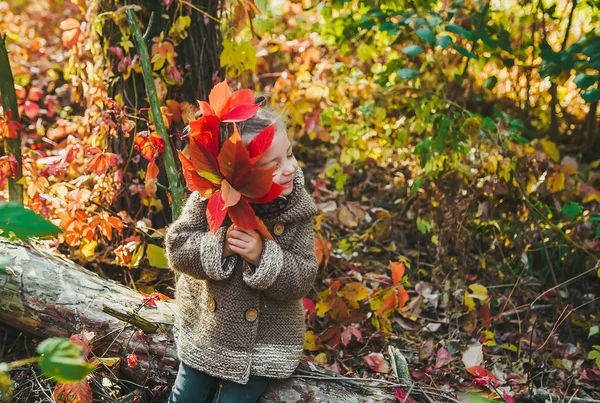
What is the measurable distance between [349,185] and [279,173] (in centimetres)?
228

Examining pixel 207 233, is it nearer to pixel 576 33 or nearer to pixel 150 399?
pixel 150 399

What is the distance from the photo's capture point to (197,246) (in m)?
1.93

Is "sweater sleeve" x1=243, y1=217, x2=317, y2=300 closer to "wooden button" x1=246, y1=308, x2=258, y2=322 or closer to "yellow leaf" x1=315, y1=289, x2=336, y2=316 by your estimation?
"wooden button" x1=246, y1=308, x2=258, y2=322

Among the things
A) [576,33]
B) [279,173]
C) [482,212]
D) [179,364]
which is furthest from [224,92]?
[576,33]

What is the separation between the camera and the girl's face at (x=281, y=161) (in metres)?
1.82

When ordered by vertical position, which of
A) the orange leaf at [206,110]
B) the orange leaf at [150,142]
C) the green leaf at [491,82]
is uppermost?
the orange leaf at [206,110]

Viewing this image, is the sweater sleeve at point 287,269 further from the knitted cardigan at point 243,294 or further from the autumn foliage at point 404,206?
the autumn foliage at point 404,206

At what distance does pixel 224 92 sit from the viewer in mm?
1811

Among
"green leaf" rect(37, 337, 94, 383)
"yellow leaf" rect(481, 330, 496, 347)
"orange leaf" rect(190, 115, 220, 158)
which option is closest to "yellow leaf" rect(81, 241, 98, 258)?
"orange leaf" rect(190, 115, 220, 158)

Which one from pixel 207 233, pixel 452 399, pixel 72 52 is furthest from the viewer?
pixel 72 52

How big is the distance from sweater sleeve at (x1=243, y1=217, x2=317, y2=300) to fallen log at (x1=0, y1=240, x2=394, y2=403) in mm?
348

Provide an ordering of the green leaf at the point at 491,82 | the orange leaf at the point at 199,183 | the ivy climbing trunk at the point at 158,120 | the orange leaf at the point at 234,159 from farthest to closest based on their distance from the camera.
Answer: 1. the green leaf at the point at 491,82
2. the ivy climbing trunk at the point at 158,120
3. the orange leaf at the point at 199,183
4. the orange leaf at the point at 234,159

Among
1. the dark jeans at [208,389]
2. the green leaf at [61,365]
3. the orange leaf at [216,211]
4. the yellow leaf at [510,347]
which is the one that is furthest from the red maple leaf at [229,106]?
the yellow leaf at [510,347]

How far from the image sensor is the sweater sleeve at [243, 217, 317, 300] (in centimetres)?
185
